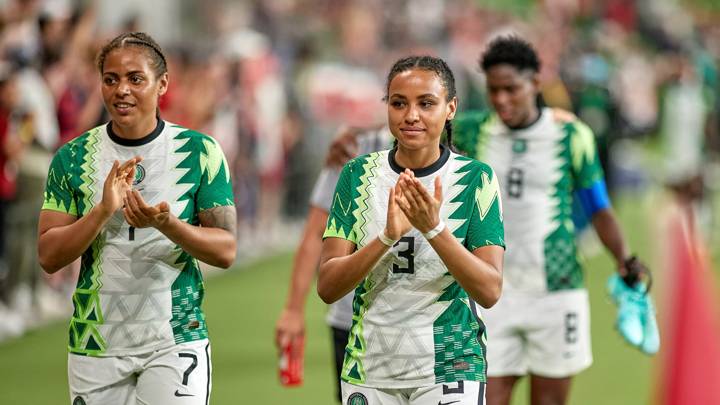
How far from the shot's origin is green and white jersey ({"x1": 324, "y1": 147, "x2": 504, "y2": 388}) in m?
4.90

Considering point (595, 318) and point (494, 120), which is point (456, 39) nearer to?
point (595, 318)

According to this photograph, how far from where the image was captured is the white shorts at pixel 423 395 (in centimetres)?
488

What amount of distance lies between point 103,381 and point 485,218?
1517mm

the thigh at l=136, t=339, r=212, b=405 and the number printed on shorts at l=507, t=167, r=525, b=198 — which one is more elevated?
the number printed on shorts at l=507, t=167, r=525, b=198

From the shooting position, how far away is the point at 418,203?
450 centimetres

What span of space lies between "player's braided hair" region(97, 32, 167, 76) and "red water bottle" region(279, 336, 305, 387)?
159 cm

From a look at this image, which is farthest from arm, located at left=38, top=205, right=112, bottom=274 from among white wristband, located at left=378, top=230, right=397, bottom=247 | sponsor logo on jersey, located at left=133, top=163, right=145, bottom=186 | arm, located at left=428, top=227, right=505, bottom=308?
arm, located at left=428, top=227, right=505, bottom=308

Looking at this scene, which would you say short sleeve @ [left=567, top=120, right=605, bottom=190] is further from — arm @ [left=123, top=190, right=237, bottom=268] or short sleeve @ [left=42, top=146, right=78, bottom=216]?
short sleeve @ [left=42, top=146, right=78, bottom=216]

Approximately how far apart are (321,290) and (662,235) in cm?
154

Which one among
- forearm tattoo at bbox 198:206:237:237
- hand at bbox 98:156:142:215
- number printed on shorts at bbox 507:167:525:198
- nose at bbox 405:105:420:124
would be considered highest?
nose at bbox 405:105:420:124

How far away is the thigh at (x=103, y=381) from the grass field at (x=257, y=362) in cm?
433

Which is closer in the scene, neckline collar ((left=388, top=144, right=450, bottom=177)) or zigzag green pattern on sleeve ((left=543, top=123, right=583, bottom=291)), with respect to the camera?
neckline collar ((left=388, top=144, right=450, bottom=177))

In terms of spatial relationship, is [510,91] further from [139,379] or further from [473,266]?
[139,379]

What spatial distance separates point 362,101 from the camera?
20.9 m
